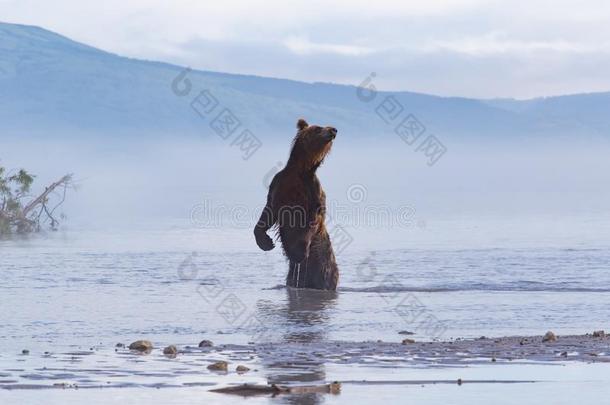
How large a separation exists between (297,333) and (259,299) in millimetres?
4315

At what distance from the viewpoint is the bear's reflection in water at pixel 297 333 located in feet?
44.3

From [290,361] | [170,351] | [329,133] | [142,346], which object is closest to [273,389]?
[290,361]

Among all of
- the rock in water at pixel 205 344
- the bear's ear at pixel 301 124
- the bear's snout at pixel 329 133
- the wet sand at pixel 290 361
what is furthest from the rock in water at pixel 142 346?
the bear's ear at pixel 301 124

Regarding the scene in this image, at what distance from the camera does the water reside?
52.2ft

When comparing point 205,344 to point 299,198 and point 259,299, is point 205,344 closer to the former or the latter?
point 299,198

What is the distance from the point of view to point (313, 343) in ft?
53.7

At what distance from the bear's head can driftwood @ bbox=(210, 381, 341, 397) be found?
7.24 meters

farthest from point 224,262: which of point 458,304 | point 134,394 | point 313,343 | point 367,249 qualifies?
point 134,394

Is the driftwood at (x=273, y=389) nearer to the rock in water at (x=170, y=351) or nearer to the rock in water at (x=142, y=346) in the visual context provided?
the rock in water at (x=170, y=351)

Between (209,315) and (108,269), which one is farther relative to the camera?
(108,269)

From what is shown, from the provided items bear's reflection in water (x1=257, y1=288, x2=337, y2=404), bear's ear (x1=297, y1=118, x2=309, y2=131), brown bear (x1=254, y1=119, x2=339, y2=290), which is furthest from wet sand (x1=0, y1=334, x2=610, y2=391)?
bear's ear (x1=297, y1=118, x2=309, y2=131)

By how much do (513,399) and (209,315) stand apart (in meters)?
7.87

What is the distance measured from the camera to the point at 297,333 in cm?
1784

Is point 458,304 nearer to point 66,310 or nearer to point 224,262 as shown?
point 66,310
